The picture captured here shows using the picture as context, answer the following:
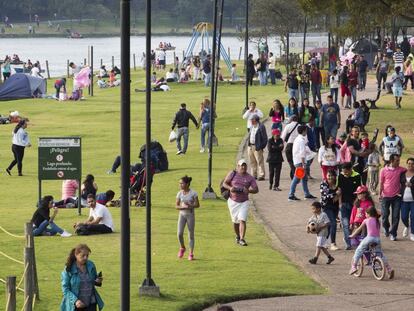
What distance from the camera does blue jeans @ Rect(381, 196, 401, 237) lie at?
24859mm

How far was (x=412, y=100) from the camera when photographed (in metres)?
52.1

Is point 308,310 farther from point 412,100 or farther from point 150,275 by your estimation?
point 412,100

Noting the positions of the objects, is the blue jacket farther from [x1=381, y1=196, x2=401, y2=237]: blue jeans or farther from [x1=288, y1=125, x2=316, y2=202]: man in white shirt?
[x1=288, y1=125, x2=316, y2=202]: man in white shirt

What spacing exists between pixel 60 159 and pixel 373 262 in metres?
10.2

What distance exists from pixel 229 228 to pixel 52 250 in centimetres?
441

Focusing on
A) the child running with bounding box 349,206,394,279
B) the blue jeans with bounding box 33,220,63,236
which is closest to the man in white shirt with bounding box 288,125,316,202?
the blue jeans with bounding box 33,220,63,236

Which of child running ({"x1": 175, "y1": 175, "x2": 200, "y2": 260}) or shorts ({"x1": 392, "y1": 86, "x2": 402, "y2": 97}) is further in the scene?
shorts ({"x1": 392, "y1": 86, "x2": 402, "y2": 97})

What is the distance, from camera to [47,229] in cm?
2525

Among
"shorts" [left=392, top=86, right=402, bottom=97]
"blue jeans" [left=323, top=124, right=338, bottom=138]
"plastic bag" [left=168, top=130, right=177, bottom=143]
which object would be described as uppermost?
"shorts" [left=392, top=86, right=402, bottom=97]

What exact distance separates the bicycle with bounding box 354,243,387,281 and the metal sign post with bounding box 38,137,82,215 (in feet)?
31.2

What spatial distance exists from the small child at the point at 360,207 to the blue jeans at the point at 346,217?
4.7 inches

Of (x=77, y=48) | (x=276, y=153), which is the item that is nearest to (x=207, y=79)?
(x=276, y=153)

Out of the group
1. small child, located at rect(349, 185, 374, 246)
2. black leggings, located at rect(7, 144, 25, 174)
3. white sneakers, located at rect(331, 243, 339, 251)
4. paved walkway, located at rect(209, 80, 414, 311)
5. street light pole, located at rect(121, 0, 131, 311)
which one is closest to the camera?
street light pole, located at rect(121, 0, 131, 311)

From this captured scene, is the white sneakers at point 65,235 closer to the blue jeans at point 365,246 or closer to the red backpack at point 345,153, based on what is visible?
the blue jeans at point 365,246
